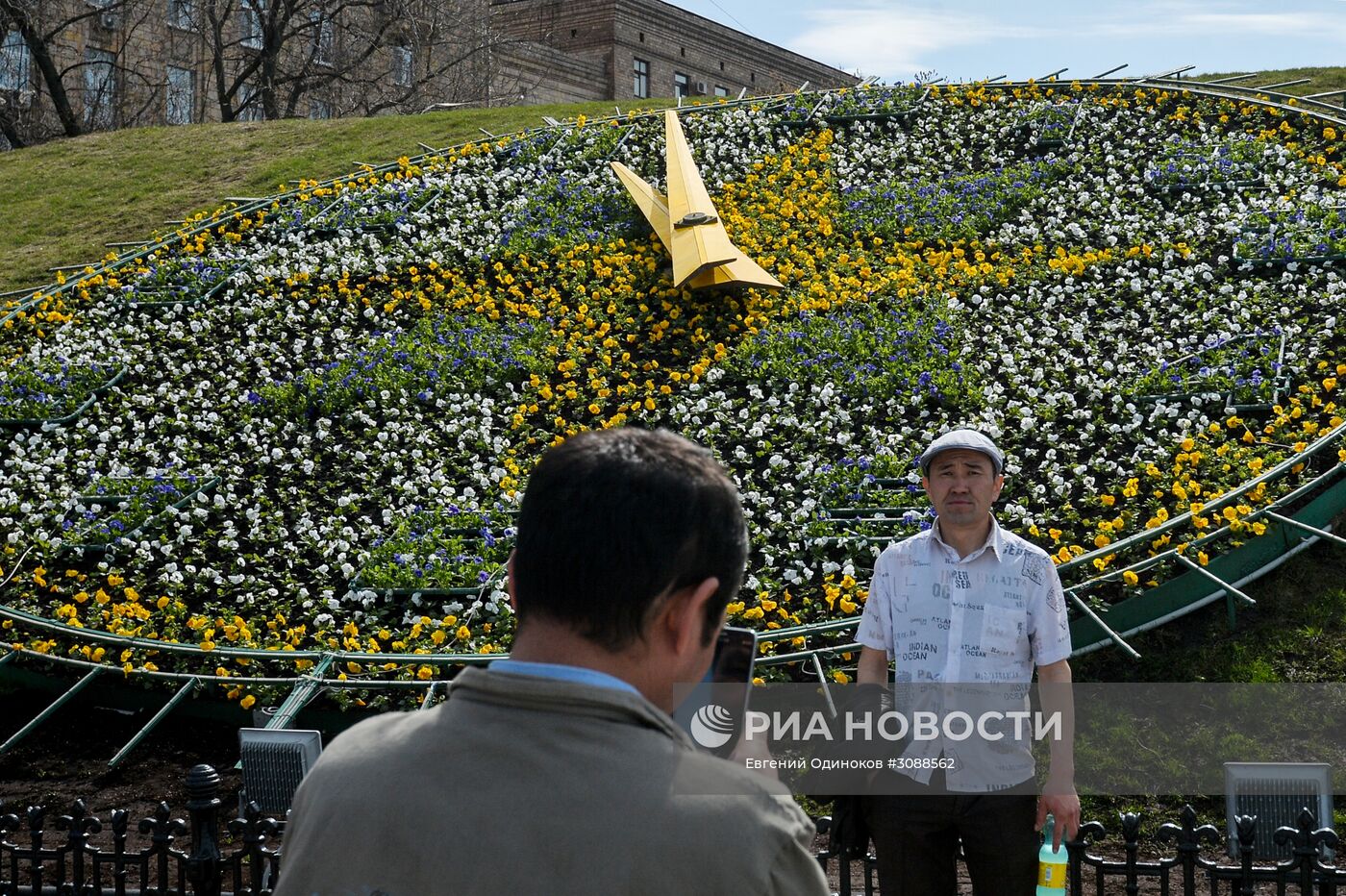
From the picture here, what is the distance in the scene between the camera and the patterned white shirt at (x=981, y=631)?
11.1 feet

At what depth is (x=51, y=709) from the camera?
19.7ft

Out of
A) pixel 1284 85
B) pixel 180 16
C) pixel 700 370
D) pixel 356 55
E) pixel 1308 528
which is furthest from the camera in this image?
pixel 180 16

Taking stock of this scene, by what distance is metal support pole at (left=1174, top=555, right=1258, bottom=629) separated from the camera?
5.88 metres

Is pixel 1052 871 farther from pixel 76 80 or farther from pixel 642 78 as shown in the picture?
pixel 642 78

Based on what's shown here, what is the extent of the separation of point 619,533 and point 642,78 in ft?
114

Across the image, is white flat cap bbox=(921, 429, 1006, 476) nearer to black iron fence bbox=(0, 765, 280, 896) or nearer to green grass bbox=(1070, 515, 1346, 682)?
black iron fence bbox=(0, 765, 280, 896)

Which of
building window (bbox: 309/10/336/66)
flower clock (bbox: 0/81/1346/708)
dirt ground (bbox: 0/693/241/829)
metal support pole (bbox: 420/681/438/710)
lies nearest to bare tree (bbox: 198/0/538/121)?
building window (bbox: 309/10/336/66)

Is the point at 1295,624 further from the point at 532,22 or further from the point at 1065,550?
the point at 532,22

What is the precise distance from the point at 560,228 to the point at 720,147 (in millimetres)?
2476

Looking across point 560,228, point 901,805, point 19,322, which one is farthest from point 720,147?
point 901,805

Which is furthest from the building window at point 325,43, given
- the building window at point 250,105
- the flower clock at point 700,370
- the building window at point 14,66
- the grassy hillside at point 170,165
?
the flower clock at point 700,370

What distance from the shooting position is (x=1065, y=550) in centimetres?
627

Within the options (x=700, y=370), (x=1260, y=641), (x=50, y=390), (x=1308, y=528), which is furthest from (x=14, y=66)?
(x=1260, y=641)

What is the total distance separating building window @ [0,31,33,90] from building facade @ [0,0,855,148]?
0.06 metres
